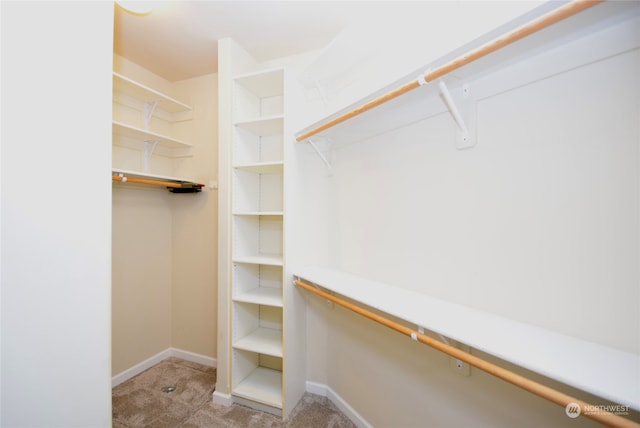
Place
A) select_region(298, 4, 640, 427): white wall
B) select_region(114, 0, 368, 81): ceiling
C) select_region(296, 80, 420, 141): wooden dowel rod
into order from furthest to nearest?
select_region(114, 0, 368, 81): ceiling, select_region(296, 80, 420, 141): wooden dowel rod, select_region(298, 4, 640, 427): white wall

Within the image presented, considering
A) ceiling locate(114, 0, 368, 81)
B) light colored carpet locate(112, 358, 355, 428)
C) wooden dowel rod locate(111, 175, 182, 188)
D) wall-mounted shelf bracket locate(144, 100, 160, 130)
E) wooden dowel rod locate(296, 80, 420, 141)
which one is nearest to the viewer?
wooden dowel rod locate(296, 80, 420, 141)

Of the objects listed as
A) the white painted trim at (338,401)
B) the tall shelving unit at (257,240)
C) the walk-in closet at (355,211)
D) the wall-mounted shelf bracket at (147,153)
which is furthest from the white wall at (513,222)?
the wall-mounted shelf bracket at (147,153)

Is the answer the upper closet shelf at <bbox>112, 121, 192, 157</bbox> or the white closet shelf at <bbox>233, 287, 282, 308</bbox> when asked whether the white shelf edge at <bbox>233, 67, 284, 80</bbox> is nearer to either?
the upper closet shelf at <bbox>112, 121, 192, 157</bbox>

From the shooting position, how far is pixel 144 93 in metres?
2.15

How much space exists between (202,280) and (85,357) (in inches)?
60.7

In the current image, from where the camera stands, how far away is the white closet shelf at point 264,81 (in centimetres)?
190

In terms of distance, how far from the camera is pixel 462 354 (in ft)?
2.78

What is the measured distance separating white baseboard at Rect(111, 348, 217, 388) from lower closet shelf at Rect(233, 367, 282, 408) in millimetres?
556

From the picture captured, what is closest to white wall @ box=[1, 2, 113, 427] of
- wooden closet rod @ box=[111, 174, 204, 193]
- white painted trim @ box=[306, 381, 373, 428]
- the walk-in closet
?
the walk-in closet

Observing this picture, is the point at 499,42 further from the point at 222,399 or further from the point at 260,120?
the point at 222,399

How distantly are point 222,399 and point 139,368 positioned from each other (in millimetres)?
975

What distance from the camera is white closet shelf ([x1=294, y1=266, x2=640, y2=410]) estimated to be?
0.60 m

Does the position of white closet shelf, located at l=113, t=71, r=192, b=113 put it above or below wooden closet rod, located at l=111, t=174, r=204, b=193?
above

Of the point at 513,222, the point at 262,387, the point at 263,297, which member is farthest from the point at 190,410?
the point at 513,222
